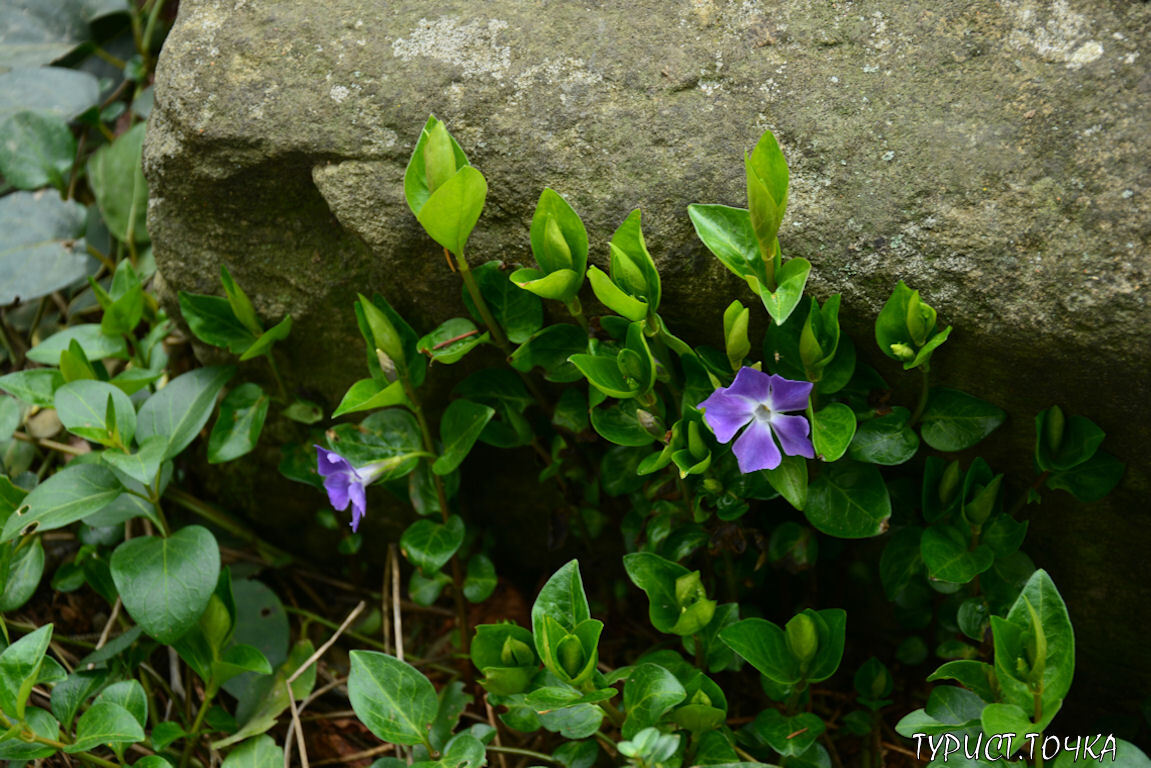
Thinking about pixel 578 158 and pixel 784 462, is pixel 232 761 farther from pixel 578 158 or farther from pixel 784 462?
pixel 578 158

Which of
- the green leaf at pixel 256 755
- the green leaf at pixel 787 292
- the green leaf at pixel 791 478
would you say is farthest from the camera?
the green leaf at pixel 256 755

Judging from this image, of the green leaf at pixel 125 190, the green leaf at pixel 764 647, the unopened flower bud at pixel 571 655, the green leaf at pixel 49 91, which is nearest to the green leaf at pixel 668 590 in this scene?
the green leaf at pixel 764 647

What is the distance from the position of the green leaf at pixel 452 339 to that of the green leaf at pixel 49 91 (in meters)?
1.36

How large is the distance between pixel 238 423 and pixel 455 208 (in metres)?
0.72

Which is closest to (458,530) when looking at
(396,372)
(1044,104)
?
(396,372)

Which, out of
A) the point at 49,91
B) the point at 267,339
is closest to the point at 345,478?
the point at 267,339

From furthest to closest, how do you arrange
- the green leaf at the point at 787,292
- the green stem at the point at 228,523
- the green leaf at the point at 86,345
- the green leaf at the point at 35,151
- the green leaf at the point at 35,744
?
the green leaf at the point at 35,151, the green stem at the point at 228,523, the green leaf at the point at 86,345, the green leaf at the point at 35,744, the green leaf at the point at 787,292

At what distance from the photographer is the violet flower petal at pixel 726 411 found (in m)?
1.24

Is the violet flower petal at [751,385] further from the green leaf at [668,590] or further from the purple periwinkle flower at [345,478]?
the purple periwinkle flower at [345,478]

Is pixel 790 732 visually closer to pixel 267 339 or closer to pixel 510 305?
pixel 510 305

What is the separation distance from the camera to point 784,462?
1.31 meters

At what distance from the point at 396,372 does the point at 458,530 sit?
0.33m

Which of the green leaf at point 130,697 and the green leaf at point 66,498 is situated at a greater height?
the green leaf at point 66,498

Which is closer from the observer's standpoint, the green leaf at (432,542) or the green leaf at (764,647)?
the green leaf at (764,647)
